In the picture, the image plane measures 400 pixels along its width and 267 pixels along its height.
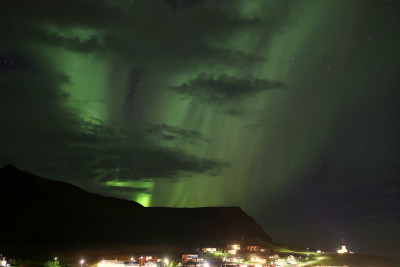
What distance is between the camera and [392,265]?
281ft

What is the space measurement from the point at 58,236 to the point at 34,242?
41.9 ft

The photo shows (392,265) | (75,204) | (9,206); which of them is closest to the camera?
(392,265)

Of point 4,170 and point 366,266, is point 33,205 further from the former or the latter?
point 366,266

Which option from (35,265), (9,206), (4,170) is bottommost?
(35,265)

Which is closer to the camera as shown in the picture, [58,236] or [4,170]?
[58,236]

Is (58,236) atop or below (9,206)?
below

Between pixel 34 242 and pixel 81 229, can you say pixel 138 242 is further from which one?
pixel 34 242

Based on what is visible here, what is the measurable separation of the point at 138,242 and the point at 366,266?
10727cm

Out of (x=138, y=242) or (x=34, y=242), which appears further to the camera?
(x=138, y=242)

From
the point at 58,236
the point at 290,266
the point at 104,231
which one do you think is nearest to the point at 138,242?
the point at 104,231

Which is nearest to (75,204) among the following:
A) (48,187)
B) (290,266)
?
(48,187)

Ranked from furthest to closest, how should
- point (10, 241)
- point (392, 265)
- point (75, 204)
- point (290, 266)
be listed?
point (75, 204) → point (10, 241) → point (392, 265) → point (290, 266)

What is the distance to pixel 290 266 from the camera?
261 feet

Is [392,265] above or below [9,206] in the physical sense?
below
